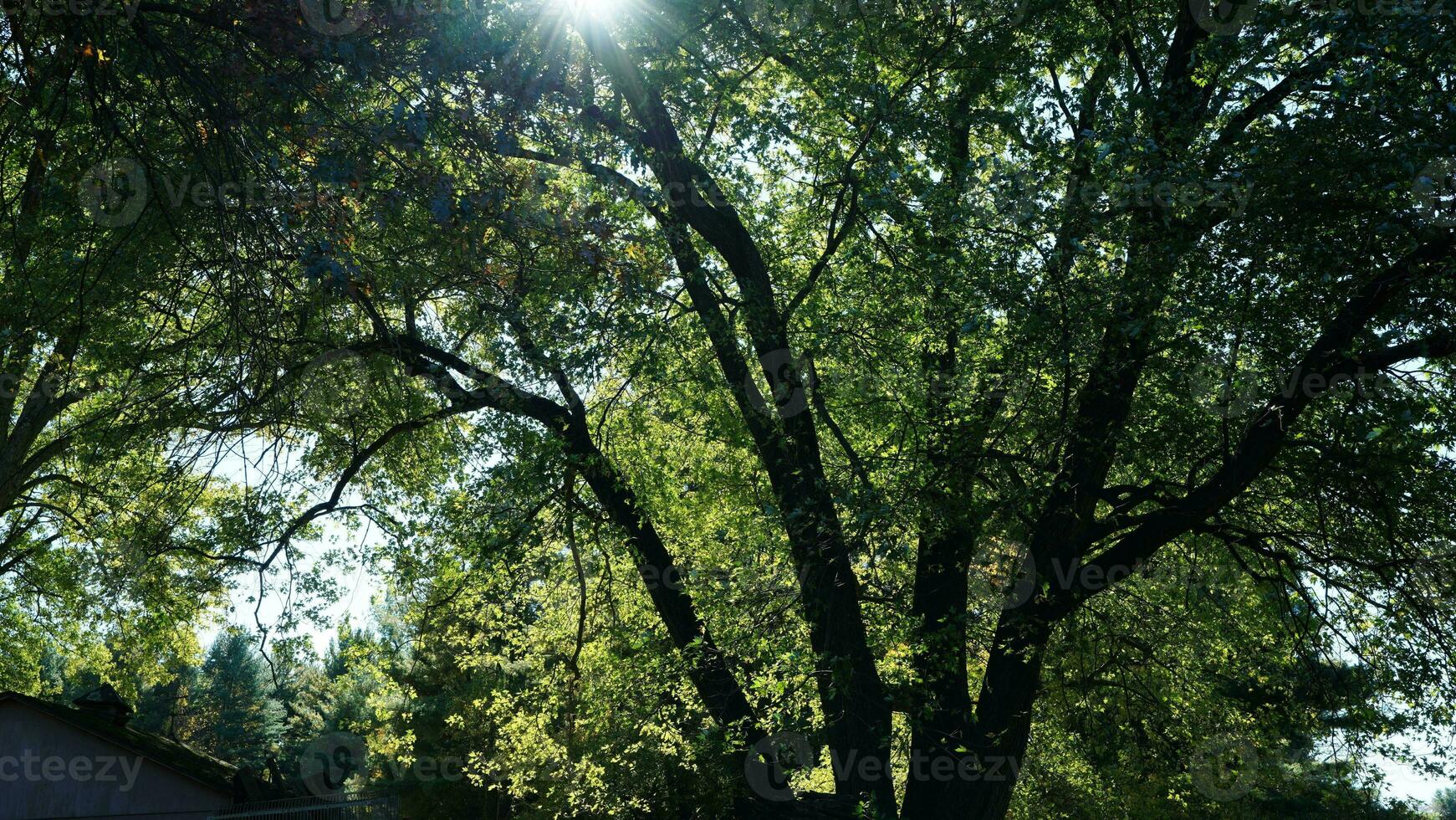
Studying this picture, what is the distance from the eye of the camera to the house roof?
1641 cm

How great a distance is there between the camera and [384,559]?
12.6 metres

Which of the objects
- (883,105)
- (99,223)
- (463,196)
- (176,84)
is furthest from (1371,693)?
(99,223)

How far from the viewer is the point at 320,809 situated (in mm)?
14984

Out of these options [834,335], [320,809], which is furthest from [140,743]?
[834,335]

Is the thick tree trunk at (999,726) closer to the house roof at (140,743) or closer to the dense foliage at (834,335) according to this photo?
the dense foliage at (834,335)

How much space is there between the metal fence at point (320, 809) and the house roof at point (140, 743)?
109 centimetres

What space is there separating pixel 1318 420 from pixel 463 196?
7000mm

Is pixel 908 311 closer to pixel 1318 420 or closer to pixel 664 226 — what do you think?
pixel 664 226

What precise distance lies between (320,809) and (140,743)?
4344mm

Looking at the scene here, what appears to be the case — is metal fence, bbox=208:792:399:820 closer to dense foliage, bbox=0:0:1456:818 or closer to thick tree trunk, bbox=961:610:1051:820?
dense foliage, bbox=0:0:1456:818

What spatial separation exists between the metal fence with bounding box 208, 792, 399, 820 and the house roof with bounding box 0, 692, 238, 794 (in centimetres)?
109

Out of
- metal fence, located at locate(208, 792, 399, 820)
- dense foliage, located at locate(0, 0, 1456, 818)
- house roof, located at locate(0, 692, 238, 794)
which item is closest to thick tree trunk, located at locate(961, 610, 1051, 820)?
dense foliage, located at locate(0, 0, 1456, 818)

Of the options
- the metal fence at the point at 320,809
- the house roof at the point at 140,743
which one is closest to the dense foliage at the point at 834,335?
the metal fence at the point at 320,809

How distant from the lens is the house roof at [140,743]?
16406 mm
